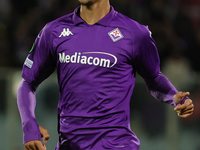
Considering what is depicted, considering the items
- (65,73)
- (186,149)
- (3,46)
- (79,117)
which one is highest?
(65,73)

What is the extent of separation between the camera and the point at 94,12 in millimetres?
2883

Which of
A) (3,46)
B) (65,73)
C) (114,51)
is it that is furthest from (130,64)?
(3,46)

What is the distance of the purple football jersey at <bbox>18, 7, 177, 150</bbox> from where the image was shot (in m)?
2.71

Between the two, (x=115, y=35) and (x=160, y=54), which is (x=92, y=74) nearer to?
(x=115, y=35)

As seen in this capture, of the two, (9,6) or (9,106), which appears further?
(9,6)

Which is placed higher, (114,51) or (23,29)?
(114,51)

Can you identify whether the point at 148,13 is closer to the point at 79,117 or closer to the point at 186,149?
the point at 186,149

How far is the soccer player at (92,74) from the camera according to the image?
271cm

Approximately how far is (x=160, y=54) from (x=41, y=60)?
4068 millimetres

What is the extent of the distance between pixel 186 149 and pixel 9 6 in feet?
13.4

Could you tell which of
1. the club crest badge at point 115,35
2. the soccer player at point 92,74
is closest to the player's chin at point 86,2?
the soccer player at point 92,74

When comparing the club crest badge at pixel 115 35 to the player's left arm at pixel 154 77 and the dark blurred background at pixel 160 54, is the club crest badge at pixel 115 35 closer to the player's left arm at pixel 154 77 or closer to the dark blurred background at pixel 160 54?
the player's left arm at pixel 154 77

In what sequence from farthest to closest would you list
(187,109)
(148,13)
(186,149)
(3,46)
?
(148,13) → (3,46) → (186,149) → (187,109)

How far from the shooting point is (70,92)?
276 cm
